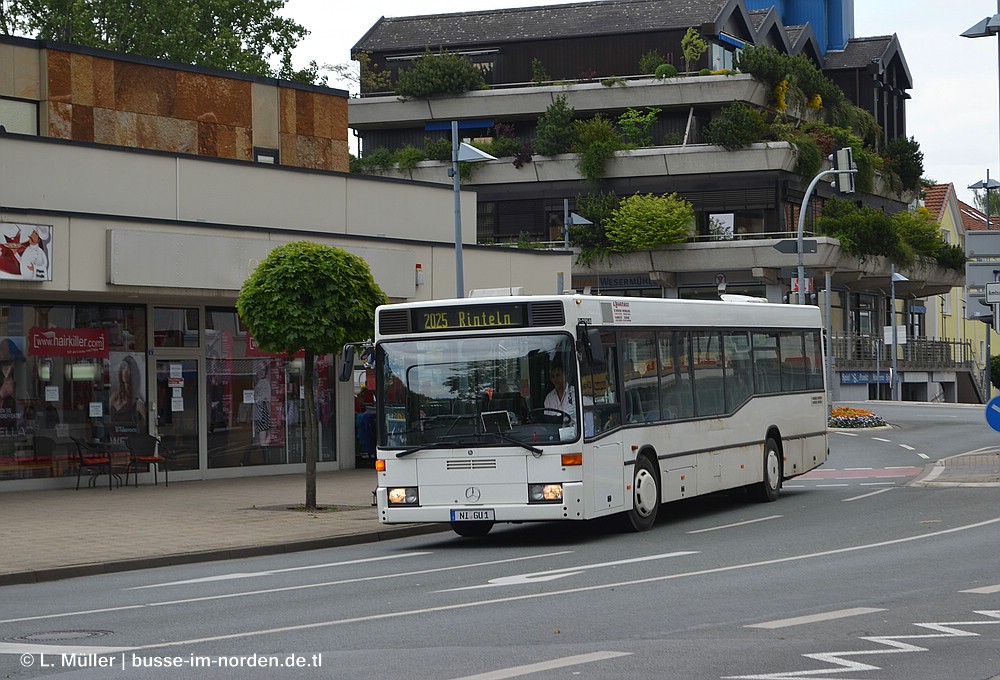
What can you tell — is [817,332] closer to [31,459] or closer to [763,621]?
[31,459]

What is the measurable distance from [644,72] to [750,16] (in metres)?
8.29

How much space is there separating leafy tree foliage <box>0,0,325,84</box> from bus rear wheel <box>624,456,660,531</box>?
44151 millimetres

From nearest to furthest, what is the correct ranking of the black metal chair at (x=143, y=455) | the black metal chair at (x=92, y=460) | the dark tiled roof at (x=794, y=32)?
1. the black metal chair at (x=92, y=460)
2. the black metal chair at (x=143, y=455)
3. the dark tiled roof at (x=794, y=32)

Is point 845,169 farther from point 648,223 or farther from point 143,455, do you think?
point 648,223

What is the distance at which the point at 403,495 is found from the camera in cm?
1686

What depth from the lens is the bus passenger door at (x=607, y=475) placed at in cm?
1669

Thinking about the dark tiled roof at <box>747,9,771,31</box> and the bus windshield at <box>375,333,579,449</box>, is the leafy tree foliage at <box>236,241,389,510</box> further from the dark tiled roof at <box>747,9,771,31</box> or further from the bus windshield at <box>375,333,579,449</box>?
the dark tiled roof at <box>747,9,771,31</box>

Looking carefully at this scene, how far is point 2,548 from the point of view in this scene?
16891 millimetres

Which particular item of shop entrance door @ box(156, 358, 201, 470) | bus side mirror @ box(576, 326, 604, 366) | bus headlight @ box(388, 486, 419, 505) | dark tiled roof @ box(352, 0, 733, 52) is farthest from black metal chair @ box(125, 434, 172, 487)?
dark tiled roof @ box(352, 0, 733, 52)

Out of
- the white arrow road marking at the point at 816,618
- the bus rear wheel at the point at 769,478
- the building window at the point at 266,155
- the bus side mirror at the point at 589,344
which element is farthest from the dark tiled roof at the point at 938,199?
the white arrow road marking at the point at 816,618

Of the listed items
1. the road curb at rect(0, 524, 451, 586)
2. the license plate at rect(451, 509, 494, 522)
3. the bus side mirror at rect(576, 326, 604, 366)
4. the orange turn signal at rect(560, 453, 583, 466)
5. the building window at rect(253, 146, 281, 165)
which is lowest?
the road curb at rect(0, 524, 451, 586)

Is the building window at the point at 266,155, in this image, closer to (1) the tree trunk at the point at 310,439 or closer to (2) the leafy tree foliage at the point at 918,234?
(1) the tree trunk at the point at 310,439

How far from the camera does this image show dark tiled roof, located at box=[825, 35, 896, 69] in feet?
244

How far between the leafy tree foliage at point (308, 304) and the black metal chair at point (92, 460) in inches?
229
